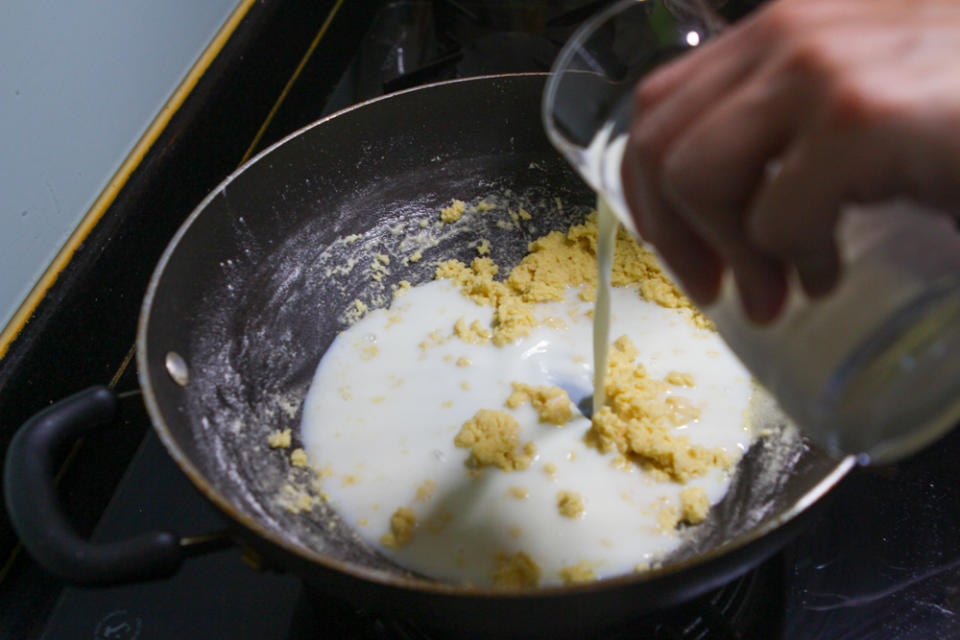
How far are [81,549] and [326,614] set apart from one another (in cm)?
28

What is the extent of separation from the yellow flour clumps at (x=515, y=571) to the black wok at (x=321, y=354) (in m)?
0.11

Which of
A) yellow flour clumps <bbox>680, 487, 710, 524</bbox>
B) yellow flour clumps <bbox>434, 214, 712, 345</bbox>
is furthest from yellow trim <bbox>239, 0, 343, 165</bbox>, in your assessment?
yellow flour clumps <bbox>680, 487, 710, 524</bbox>

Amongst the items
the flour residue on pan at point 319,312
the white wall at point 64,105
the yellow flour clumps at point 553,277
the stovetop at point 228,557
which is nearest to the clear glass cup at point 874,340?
the stovetop at point 228,557

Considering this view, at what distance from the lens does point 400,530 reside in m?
0.81

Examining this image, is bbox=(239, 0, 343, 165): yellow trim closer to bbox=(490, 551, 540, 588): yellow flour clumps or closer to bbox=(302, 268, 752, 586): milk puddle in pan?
bbox=(302, 268, 752, 586): milk puddle in pan

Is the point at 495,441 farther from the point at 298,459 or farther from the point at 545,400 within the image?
the point at 298,459

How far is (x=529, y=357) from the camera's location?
100cm

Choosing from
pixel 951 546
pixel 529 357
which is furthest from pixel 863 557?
pixel 529 357

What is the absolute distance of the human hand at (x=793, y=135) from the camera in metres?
0.35

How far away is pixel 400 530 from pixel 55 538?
33 centimetres

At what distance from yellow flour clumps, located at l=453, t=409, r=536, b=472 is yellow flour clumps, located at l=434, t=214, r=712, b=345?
0.15 meters

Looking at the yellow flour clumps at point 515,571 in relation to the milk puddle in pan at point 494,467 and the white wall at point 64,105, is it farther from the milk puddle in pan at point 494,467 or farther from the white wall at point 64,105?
the white wall at point 64,105

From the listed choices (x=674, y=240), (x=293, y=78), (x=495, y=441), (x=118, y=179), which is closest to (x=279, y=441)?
(x=495, y=441)

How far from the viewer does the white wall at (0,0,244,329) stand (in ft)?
2.65
